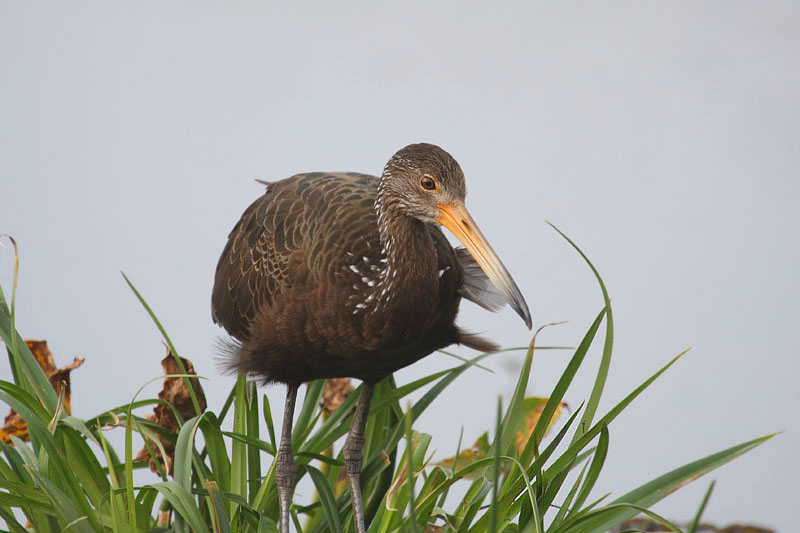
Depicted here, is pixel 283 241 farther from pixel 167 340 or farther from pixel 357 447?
pixel 357 447

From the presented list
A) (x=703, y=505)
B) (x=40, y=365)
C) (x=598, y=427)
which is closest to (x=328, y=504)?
(x=598, y=427)

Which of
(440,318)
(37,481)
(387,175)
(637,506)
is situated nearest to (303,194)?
(387,175)

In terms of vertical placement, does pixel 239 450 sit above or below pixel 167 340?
below

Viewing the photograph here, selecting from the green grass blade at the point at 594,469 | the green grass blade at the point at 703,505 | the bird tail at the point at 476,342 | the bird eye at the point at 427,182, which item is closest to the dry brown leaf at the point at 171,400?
the bird tail at the point at 476,342

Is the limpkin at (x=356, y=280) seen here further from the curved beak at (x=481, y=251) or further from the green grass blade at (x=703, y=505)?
the green grass blade at (x=703, y=505)

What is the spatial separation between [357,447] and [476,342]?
63cm

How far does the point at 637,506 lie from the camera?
2.13 meters

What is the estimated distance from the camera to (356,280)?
2723mm

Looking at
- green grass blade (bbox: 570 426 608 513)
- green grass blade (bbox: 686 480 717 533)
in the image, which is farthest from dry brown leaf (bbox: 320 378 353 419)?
green grass blade (bbox: 686 480 717 533)

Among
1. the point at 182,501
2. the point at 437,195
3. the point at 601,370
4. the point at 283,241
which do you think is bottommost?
the point at 182,501

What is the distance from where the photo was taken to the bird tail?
3.01 m

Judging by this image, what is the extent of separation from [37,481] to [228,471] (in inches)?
29.1

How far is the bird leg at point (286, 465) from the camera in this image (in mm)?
3078

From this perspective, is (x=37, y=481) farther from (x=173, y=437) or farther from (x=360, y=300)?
(x=360, y=300)
